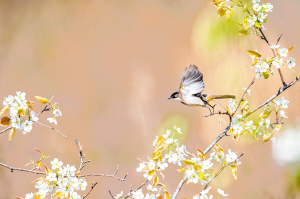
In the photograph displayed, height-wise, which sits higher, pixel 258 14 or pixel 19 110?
pixel 258 14

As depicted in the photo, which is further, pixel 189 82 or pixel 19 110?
pixel 189 82

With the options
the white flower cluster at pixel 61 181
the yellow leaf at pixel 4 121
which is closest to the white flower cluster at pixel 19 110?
the yellow leaf at pixel 4 121

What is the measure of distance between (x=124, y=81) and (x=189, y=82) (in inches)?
19.0

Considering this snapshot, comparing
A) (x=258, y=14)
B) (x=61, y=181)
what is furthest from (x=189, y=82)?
(x=61, y=181)

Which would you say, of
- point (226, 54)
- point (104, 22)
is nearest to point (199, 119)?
point (226, 54)

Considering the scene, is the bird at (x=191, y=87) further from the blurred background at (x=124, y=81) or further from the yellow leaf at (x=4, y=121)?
the yellow leaf at (x=4, y=121)

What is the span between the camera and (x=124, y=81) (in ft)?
6.43

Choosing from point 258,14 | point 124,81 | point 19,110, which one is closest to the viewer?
point 19,110

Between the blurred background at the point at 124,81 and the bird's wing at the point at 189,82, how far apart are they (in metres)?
0.37

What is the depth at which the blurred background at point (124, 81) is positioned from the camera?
6.33ft

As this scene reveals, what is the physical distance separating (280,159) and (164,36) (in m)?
0.88

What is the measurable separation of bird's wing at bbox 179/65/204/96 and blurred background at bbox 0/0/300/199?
375mm

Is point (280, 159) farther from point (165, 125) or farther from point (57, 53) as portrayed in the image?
point (57, 53)

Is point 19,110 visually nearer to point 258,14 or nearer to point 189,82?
point 189,82
